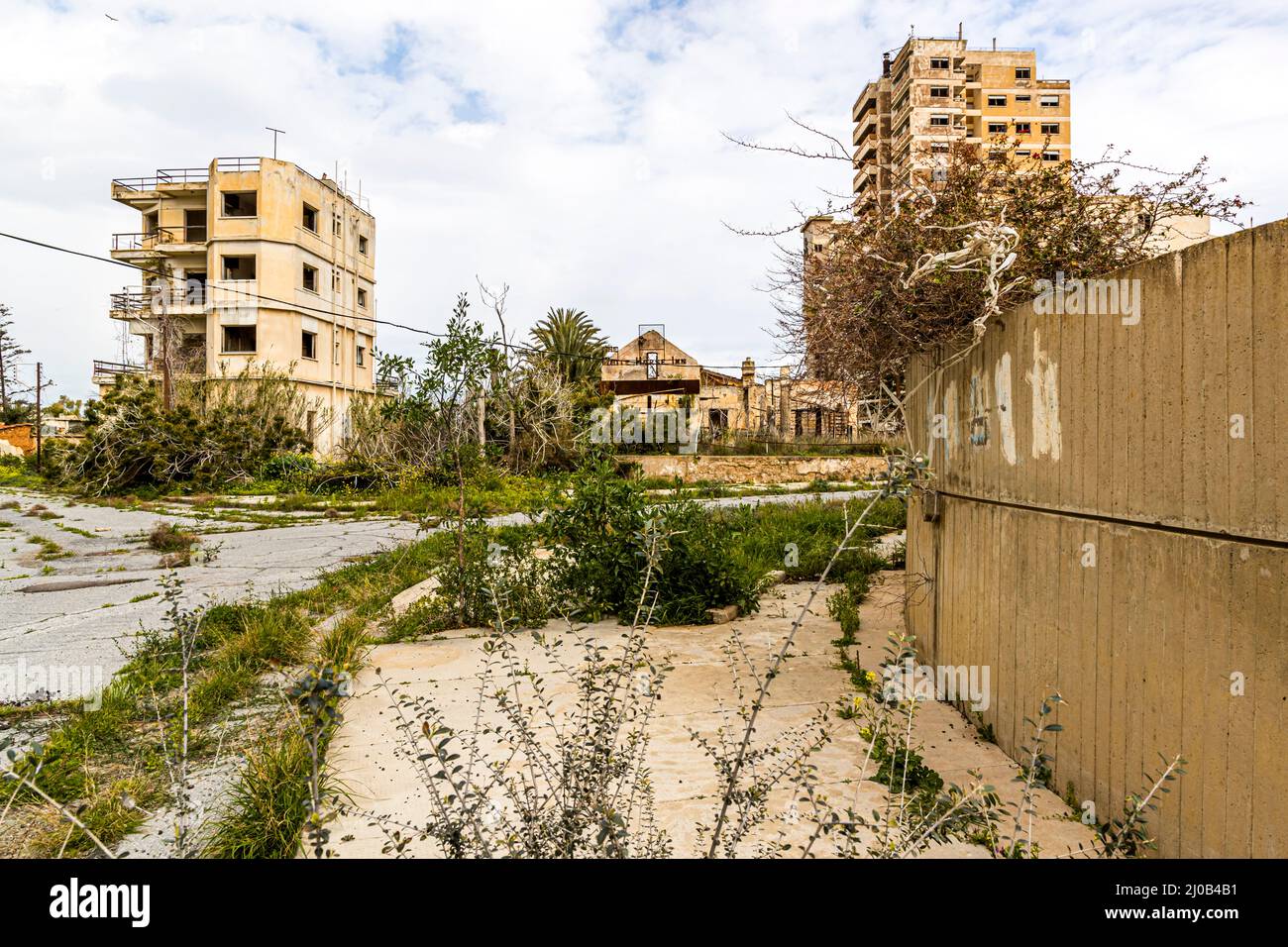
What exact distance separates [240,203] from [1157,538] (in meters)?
32.7

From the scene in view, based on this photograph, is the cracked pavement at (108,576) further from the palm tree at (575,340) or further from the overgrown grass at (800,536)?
the palm tree at (575,340)

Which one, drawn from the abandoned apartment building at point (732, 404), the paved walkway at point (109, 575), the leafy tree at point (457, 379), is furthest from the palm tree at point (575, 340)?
the leafy tree at point (457, 379)

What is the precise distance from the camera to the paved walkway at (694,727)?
2.88 m

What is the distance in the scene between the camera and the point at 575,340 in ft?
99.9

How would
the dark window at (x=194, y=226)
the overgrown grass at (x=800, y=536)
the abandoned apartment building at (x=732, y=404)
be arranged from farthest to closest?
the dark window at (x=194, y=226), the abandoned apartment building at (x=732, y=404), the overgrown grass at (x=800, y=536)

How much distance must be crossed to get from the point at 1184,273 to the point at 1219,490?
0.70 meters

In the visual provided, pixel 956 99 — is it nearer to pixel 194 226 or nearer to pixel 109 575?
pixel 194 226

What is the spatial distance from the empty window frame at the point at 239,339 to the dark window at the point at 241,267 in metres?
2.16

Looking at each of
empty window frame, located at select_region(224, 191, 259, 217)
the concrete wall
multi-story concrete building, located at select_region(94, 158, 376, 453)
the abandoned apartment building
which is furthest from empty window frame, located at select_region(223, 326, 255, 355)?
the concrete wall

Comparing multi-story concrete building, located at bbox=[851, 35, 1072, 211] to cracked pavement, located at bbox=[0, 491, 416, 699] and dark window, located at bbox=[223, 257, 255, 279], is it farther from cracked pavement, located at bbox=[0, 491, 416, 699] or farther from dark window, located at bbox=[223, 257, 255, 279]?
cracked pavement, located at bbox=[0, 491, 416, 699]

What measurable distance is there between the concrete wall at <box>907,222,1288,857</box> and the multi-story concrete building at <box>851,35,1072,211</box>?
126 feet

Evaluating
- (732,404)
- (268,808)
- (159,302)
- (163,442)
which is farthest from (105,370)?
(268,808)

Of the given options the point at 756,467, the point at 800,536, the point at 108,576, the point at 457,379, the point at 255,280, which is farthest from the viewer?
the point at 255,280

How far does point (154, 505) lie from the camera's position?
16.5 m
